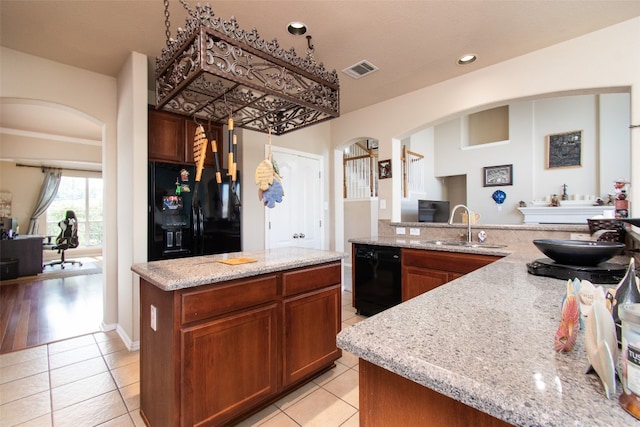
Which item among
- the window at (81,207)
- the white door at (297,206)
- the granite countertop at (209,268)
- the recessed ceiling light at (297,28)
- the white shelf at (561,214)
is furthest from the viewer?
the window at (81,207)

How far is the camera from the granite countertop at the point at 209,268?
1427 mm

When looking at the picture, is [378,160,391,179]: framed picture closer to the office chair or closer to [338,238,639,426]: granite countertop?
[338,238,639,426]: granite countertop

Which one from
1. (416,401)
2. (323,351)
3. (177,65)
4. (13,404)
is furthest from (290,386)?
(177,65)

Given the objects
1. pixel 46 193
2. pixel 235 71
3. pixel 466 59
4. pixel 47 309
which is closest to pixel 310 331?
pixel 235 71

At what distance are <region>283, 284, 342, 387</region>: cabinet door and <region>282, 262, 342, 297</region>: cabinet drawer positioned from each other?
0.16 feet

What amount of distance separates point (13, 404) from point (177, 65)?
2.49 meters

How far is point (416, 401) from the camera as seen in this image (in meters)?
0.67

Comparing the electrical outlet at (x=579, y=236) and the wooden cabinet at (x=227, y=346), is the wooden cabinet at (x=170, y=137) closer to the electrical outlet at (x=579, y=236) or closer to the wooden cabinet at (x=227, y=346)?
the wooden cabinet at (x=227, y=346)

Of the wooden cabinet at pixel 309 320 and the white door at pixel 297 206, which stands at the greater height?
the white door at pixel 297 206

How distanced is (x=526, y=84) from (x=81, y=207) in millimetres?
10016

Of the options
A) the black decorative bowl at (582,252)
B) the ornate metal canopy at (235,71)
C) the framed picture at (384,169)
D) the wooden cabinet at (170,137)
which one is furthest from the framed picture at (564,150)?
the wooden cabinet at (170,137)

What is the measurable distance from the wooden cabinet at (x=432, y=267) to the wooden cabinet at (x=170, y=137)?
2.48 m

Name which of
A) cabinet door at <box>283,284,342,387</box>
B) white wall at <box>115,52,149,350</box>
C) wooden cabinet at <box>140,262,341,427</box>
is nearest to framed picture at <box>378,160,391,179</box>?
cabinet door at <box>283,284,342,387</box>

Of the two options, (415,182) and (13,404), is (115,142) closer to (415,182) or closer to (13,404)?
(13,404)
